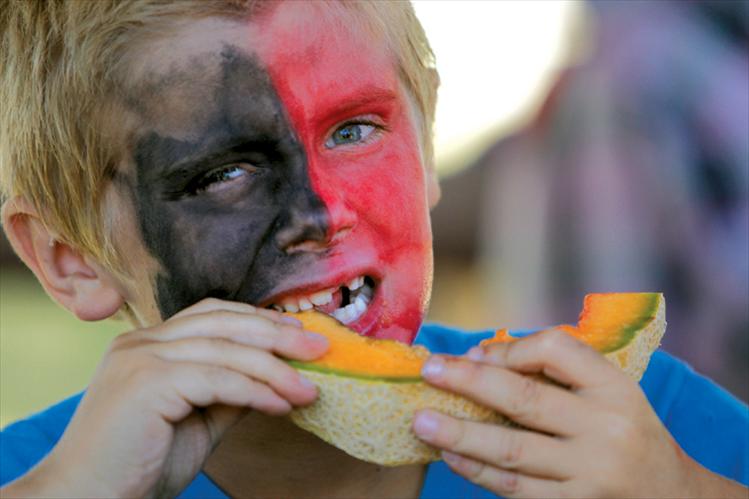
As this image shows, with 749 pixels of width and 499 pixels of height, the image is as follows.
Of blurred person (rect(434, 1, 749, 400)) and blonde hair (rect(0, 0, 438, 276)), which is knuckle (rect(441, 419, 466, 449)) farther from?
blurred person (rect(434, 1, 749, 400))

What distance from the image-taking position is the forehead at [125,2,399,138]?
1.90 m

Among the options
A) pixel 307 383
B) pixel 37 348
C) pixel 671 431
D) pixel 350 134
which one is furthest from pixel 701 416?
pixel 37 348

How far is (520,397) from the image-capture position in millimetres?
1522

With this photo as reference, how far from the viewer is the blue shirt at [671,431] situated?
2234 mm

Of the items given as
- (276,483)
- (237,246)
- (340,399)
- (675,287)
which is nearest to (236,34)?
(237,246)

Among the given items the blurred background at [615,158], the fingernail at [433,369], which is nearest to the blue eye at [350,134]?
the fingernail at [433,369]

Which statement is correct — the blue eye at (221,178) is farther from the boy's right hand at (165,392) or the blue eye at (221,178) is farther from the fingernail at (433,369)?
the fingernail at (433,369)

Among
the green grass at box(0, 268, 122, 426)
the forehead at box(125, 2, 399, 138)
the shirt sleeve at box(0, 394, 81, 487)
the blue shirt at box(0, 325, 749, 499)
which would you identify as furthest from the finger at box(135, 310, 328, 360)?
the green grass at box(0, 268, 122, 426)

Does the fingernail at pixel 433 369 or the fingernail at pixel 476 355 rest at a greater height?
the fingernail at pixel 476 355

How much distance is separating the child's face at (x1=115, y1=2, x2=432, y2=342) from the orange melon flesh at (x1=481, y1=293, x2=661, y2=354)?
353mm

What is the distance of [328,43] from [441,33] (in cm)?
377

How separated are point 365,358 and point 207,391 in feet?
0.85

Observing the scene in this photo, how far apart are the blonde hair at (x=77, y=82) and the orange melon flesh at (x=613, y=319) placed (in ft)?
2.36

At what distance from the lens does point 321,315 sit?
179 cm
